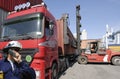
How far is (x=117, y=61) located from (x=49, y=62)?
10585mm

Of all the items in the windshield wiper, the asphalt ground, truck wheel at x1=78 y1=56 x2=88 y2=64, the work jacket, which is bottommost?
the asphalt ground

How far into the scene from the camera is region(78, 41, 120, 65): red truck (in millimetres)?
16047

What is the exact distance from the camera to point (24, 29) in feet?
20.9

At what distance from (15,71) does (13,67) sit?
0.19ft

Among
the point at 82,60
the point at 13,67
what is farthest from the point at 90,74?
the point at 13,67

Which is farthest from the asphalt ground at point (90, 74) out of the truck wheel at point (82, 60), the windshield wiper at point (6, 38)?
the truck wheel at point (82, 60)

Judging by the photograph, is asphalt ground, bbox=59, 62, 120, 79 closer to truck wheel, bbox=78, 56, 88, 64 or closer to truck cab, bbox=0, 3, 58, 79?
truck cab, bbox=0, 3, 58, 79

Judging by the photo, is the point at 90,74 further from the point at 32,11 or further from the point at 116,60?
the point at 116,60

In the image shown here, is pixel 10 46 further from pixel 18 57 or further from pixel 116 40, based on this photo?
pixel 116 40

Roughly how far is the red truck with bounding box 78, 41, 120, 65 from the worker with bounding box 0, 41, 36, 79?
46.8ft

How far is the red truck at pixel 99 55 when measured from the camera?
16047 millimetres

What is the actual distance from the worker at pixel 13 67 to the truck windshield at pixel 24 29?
139 inches

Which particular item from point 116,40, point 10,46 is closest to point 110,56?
point 10,46

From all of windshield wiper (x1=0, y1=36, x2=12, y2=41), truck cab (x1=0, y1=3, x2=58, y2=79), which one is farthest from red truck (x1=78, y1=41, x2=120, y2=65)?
windshield wiper (x1=0, y1=36, x2=12, y2=41)
